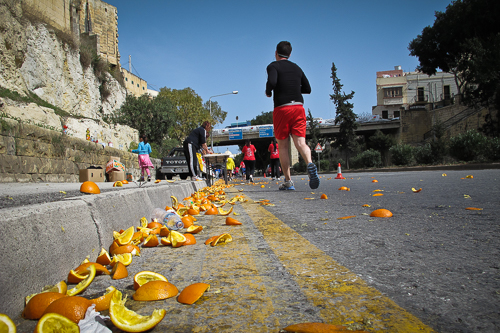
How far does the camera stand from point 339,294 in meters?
1.29

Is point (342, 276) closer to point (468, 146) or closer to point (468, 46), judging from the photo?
point (468, 146)

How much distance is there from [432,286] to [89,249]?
1.77m

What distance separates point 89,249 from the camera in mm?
1895

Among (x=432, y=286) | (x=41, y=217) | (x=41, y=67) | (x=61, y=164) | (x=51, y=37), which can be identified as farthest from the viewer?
(x=51, y=37)

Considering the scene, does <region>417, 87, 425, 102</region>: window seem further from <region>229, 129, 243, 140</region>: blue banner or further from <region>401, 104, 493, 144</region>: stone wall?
<region>229, 129, 243, 140</region>: blue banner

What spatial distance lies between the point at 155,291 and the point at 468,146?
21.4 metres

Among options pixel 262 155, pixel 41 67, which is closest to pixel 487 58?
pixel 41 67

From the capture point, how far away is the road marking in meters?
1.05

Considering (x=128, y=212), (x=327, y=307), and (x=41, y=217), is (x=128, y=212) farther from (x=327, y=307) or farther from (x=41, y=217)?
(x=327, y=307)

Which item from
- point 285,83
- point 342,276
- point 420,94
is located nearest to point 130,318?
point 342,276

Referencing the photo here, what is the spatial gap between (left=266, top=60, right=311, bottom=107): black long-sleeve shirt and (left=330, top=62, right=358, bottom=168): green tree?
152 ft

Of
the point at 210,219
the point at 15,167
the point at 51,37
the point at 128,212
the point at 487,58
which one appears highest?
the point at 51,37

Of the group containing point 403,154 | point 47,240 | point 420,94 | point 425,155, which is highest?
point 420,94

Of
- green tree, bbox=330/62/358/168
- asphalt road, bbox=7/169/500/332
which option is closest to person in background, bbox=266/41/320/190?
asphalt road, bbox=7/169/500/332
